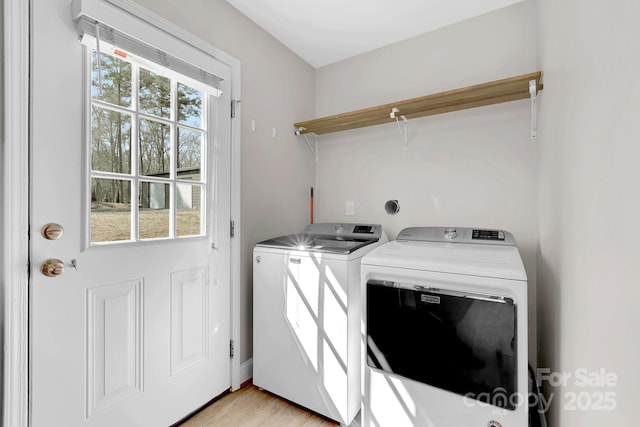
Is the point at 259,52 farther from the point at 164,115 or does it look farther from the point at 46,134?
the point at 46,134

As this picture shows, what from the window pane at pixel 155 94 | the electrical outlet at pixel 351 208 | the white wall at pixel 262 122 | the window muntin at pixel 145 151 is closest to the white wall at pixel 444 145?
the electrical outlet at pixel 351 208

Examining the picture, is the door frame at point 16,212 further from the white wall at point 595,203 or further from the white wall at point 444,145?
the white wall at point 444,145

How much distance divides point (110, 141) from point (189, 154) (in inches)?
15.8

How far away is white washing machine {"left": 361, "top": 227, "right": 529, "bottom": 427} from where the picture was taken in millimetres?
1166

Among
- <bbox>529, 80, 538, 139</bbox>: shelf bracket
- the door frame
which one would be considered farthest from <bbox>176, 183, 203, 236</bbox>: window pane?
<bbox>529, 80, 538, 139</bbox>: shelf bracket

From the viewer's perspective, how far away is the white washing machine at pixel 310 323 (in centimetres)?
158

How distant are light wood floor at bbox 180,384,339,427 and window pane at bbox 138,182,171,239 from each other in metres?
1.09

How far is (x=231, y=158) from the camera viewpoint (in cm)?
183

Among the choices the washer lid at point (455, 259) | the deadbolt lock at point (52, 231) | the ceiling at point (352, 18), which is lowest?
the washer lid at point (455, 259)

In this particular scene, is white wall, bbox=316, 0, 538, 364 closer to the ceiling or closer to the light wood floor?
the ceiling

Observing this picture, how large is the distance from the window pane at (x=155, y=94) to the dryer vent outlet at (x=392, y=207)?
1.62m

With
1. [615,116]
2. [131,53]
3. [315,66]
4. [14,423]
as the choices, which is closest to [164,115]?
[131,53]

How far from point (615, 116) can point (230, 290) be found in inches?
74.7

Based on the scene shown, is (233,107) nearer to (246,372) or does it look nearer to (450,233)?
(450,233)
